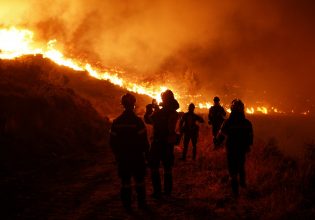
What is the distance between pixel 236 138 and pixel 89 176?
5.48 metres

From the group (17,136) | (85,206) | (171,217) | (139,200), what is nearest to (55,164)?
(17,136)

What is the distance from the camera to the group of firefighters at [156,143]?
7977mm

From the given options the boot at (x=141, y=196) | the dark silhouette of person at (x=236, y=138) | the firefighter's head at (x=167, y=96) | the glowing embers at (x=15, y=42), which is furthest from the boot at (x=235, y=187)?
the glowing embers at (x=15, y=42)

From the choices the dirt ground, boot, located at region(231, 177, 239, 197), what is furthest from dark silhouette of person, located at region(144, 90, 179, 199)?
boot, located at region(231, 177, 239, 197)

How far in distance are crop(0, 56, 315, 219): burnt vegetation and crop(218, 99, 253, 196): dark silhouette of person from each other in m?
0.72

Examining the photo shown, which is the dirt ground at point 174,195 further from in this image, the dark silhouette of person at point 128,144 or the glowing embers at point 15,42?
the glowing embers at point 15,42

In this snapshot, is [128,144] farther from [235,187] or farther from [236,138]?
[235,187]

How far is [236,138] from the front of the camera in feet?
29.1

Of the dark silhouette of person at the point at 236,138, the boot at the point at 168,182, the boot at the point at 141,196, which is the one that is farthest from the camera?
the boot at the point at 168,182

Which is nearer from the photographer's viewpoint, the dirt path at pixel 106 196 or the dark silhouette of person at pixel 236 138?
the dirt path at pixel 106 196

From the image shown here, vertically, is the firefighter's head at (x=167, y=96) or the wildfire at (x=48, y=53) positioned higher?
the wildfire at (x=48, y=53)

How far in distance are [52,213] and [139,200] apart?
194 centimetres

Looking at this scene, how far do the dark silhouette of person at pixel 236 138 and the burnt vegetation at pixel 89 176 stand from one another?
72 cm

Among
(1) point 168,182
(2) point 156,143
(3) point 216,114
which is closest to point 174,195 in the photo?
(1) point 168,182
